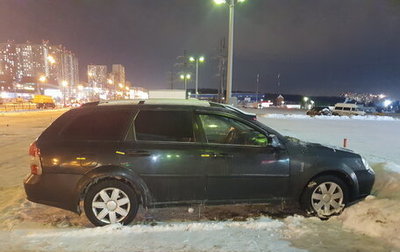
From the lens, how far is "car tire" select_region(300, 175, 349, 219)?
15.6 ft

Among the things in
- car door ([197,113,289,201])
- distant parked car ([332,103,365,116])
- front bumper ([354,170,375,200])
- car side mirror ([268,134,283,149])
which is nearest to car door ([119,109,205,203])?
car door ([197,113,289,201])

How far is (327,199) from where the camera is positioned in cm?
481

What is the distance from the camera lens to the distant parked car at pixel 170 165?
442 centimetres

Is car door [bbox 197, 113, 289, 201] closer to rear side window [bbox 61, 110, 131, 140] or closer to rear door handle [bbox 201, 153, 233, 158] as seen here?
rear door handle [bbox 201, 153, 233, 158]

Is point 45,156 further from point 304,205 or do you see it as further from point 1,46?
point 1,46

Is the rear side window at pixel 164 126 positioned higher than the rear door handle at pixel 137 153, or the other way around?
the rear side window at pixel 164 126

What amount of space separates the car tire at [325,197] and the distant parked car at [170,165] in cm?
1

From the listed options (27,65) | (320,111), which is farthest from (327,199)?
(27,65)

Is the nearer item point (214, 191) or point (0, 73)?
point (214, 191)

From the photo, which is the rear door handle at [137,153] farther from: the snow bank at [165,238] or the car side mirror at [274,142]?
the car side mirror at [274,142]

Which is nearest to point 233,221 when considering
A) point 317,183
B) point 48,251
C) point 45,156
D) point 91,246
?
point 317,183

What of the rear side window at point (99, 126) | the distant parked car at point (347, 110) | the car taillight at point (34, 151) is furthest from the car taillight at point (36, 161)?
the distant parked car at point (347, 110)

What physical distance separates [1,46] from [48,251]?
498 feet

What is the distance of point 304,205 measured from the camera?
479 cm
